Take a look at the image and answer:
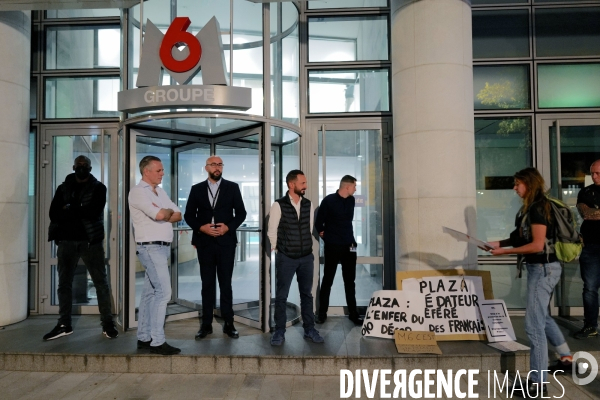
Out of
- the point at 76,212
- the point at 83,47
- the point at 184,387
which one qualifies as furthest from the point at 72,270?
the point at 83,47

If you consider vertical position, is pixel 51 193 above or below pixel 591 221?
above

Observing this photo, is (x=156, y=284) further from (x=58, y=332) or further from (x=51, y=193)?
(x=51, y=193)

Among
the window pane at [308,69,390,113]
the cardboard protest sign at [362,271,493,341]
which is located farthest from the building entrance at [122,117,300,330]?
the cardboard protest sign at [362,271,493,341]

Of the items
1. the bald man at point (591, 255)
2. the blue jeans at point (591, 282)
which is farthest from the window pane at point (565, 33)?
the blue jeans at point (591, 282)

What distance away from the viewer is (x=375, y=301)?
4.94m

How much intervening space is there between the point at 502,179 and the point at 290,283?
348cm

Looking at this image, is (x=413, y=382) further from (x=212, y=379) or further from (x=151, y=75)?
(x=151, y=75)

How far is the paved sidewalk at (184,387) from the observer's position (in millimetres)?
3768

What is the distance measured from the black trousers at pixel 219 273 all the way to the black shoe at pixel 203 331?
0.04 m

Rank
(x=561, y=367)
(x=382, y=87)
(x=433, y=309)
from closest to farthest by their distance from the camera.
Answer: (x=561, y=367), (x=433, y=309), (x=382, y=87)

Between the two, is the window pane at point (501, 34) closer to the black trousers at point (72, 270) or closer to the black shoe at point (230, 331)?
the black shoe at point (230, 331)

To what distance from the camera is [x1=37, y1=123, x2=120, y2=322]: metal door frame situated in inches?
245

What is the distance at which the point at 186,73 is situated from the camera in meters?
4.87

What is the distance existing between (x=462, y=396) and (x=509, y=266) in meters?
2.88
